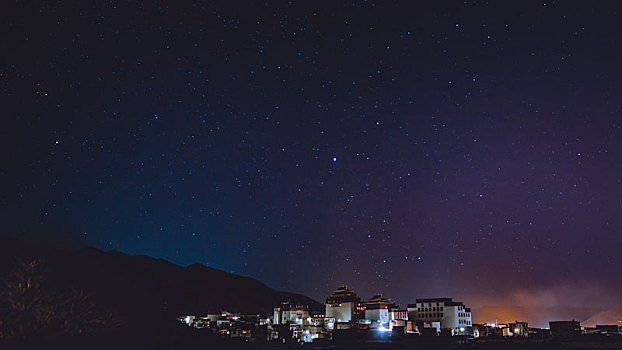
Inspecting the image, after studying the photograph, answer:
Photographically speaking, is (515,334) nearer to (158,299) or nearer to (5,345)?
(158,299)

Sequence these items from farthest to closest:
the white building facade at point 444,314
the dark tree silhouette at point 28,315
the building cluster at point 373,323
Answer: the white building facade at point 444,314 → the building cluster at point 373,323 → the dark tree silhouette at point 28,315

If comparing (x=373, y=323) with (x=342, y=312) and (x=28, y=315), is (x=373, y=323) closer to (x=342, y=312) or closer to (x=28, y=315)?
(x=342, y=312)

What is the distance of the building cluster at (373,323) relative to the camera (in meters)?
57.4

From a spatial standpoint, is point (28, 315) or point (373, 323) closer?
point (28, 315)

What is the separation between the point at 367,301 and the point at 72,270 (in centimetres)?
4505

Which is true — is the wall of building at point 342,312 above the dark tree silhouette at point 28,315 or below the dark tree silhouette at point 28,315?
below

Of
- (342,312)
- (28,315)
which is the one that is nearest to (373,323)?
(342,312)

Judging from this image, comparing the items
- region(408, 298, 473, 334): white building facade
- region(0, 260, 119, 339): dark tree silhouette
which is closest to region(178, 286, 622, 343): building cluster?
region(408, 298, 473, 334): white building facade

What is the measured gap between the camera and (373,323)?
70.2 m

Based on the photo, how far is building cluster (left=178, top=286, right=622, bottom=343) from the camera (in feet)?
188

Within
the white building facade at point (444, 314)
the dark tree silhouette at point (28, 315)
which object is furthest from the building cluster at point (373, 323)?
the dark tree silhouette at point (28, 315)

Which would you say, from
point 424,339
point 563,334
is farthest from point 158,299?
point 563,334

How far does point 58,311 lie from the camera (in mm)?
31141

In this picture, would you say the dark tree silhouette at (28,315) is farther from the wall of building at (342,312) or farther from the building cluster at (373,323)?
the wall of building at (342,312)
